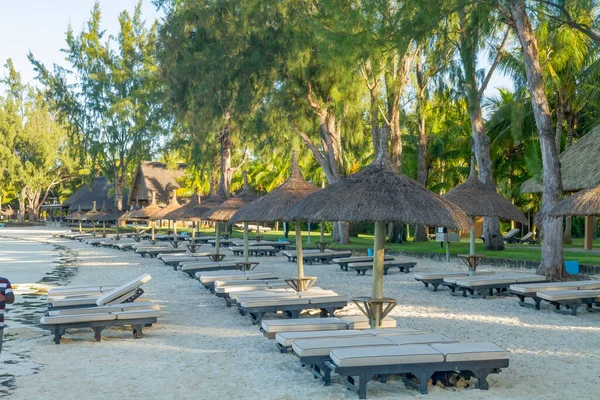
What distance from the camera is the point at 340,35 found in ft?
54.9

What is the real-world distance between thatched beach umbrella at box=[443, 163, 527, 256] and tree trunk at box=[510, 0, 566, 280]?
691 mm

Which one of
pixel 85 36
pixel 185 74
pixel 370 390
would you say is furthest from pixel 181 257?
pixel 85 36

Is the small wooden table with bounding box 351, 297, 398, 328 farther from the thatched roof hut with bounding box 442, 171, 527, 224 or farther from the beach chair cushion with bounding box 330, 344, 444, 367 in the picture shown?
the thatched roof hut with bounding box 442, 171, 527, 224

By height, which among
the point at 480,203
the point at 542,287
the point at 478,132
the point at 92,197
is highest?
the point at 478,132

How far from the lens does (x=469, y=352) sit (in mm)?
6199

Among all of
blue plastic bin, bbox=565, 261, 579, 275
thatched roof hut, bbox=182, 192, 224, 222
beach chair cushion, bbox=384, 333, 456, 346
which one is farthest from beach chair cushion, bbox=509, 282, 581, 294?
thatched roof hut, bbox=182, 192, 224, 222

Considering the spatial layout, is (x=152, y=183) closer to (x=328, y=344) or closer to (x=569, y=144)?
(x=569, y=144)

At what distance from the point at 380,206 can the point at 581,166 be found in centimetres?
1460

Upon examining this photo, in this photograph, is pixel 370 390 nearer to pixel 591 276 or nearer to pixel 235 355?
pixel 235 355

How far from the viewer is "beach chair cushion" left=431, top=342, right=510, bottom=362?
615cm

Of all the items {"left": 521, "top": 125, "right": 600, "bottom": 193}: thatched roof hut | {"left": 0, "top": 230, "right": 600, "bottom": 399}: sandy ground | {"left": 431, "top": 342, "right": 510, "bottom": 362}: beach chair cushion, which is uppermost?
{"left": 521, "top": 125, "right": 600, "bottom": 193}: thatched roof hut

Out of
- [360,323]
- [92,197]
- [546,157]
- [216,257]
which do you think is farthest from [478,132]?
[92,197]

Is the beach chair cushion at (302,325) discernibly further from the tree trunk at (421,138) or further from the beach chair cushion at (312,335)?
the tree trunk at (421,138)

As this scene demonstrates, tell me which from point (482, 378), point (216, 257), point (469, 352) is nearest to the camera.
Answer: point (469, 352)
